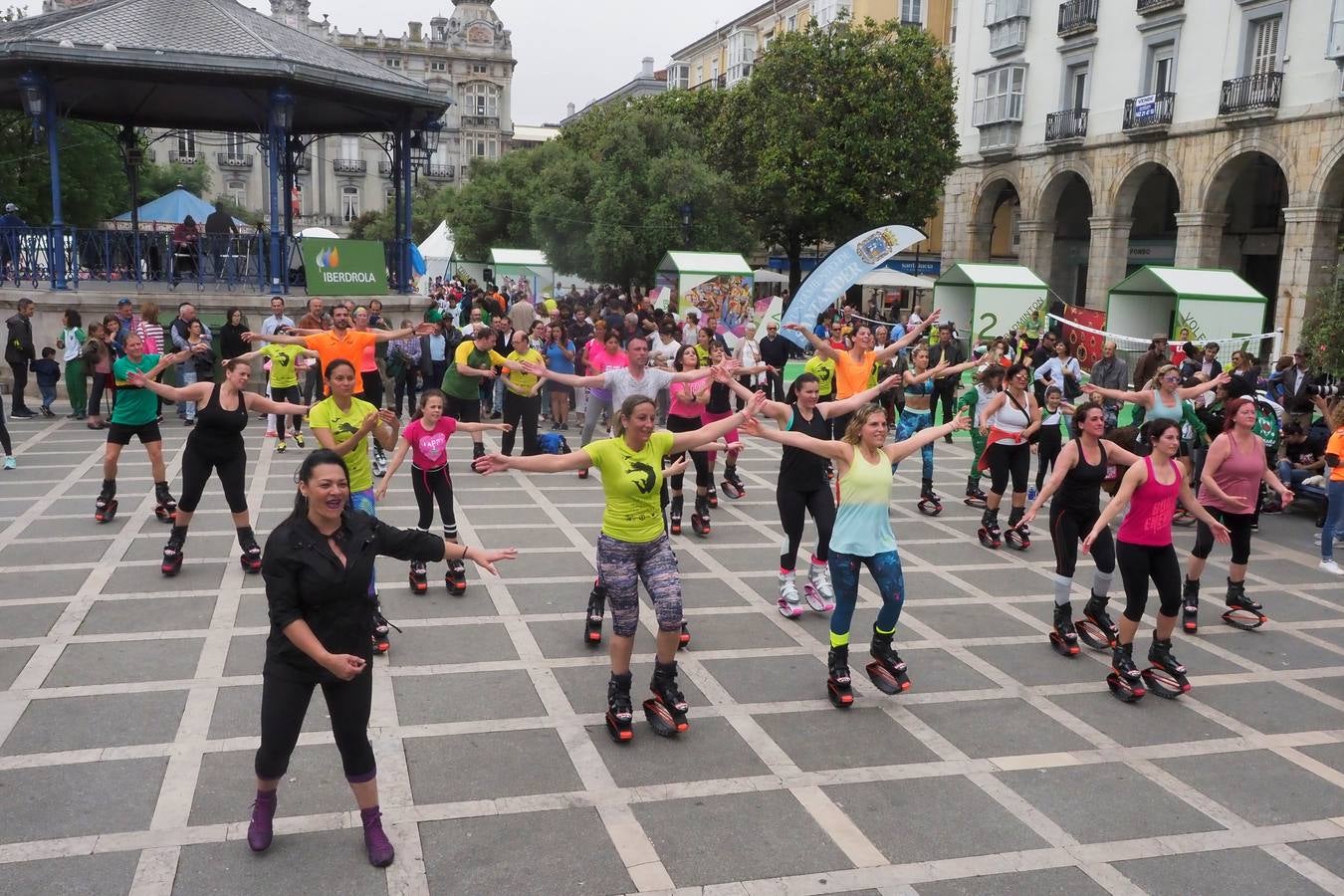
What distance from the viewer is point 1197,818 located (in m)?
5.22

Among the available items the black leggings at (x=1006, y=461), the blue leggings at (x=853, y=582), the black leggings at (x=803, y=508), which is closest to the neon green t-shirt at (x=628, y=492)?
the blue leggings at (x=853, y=582)

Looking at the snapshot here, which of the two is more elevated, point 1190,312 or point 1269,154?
point 1269,154

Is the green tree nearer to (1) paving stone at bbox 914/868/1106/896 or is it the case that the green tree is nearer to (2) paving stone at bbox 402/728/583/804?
(2) paving stone at bbox 402/728/583/804

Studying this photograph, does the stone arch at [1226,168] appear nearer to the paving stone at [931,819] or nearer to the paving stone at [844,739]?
the paving stone at [844,739]

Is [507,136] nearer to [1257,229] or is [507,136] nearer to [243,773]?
[1257,229]

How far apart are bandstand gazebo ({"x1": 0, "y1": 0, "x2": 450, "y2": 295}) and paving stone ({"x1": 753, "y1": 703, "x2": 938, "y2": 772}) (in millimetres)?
15383

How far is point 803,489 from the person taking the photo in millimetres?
7938

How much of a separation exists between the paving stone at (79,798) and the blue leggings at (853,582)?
372cm

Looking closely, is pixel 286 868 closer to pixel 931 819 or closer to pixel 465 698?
pixel 465 698

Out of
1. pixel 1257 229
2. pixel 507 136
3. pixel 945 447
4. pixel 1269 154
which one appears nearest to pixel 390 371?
pixel 945 447

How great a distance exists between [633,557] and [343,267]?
15078 mm

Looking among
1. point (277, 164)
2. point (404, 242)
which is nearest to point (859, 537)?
point (277, 164)

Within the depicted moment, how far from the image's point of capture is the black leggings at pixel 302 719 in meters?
4.38

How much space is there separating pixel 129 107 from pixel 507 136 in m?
79.0
